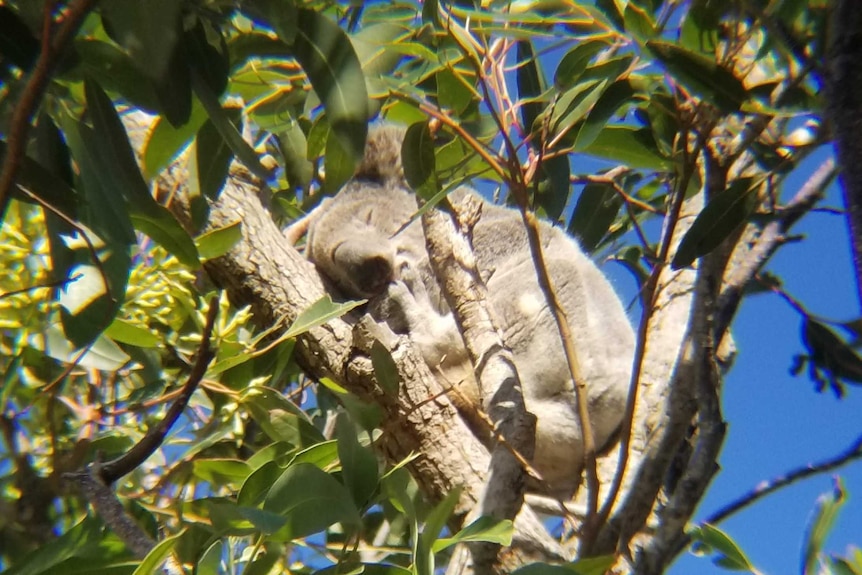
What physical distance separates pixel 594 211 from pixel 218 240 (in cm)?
90

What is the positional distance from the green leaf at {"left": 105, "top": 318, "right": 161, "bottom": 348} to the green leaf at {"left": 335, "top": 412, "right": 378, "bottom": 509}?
395 mm

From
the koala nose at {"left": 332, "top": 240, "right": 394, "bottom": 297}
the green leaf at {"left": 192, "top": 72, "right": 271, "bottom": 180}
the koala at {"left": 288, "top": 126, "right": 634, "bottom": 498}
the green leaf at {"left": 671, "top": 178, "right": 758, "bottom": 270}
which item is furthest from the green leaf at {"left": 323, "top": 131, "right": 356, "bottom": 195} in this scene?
the koala nose at {"left": 332, "top": 240, "right": 394, "bottom": 297}

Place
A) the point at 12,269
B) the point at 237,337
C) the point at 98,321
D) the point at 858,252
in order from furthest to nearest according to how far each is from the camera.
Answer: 1. the point at 237,337
2. the point at 12,269
3. the point at 98,321
4. the point at 858,252

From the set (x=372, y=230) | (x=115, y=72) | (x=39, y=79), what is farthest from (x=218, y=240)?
(x=372, y=230)

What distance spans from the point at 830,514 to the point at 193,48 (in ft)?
3.30

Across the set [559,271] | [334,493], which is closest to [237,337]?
[334,493]

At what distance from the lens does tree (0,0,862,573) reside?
36.0 inches

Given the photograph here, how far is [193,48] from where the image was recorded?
3.00 feet

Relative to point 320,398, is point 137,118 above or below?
above

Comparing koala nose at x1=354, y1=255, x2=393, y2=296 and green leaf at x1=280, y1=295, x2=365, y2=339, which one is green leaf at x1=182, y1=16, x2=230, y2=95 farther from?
koala nose at x1=354, y1=255, x2=393, y2=296

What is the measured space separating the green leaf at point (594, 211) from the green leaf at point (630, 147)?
0.51m

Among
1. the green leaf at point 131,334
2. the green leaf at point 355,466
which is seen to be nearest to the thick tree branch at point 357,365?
the green leaf at point 131,334

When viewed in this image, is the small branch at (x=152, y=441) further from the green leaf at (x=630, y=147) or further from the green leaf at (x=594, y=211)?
the green leaf at (x=594, y=211)

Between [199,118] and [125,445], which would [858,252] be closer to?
[199,118]
